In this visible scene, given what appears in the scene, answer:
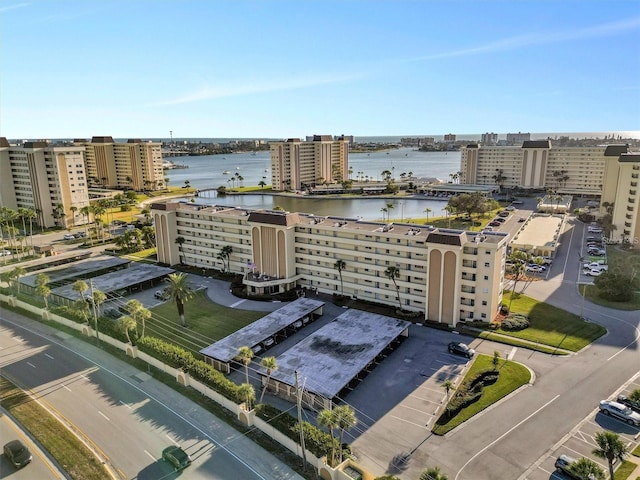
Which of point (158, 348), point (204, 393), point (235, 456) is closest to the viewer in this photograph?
point (235, 456)

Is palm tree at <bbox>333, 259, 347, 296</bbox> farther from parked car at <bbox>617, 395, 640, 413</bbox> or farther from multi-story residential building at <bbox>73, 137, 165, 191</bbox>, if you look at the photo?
multi-story residential building at <bbox>73, 137, 165, 191</bbox>

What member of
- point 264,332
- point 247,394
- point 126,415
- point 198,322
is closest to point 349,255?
point 264,332

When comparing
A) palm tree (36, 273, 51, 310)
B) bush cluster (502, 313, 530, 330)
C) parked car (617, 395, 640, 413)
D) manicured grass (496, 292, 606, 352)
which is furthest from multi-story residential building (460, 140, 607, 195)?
palm tree (36, 273, 51, 310)

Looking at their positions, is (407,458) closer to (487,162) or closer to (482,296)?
(482,296)

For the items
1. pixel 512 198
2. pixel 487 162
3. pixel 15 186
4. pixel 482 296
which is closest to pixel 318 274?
pixel 482 296

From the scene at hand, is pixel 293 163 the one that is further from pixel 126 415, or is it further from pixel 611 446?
pixel 611 446

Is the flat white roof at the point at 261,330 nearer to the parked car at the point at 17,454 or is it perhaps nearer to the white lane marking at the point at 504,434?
the parked car at the point at 17,454
